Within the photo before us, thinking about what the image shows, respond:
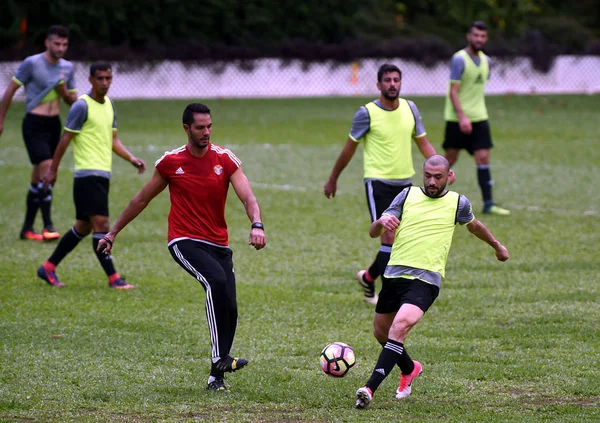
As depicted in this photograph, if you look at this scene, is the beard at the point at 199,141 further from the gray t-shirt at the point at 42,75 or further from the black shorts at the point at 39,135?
the black shorts at the point at 39,135

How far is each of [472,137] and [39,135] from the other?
5.83 meters

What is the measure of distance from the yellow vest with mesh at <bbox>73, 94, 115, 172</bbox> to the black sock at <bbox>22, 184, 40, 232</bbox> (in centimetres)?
267

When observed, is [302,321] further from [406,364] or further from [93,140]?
[93,140]

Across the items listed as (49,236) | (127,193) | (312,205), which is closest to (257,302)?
(49,236)

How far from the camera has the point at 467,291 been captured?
9.47m

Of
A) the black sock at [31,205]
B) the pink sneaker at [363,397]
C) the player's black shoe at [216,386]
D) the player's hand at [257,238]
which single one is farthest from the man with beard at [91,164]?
the pink sneaker at [363,397]

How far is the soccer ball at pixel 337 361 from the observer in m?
6.32

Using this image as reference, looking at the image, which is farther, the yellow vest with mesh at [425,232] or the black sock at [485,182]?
the black sock at [485,182]

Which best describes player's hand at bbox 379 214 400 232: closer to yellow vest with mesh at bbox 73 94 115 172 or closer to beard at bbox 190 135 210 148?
beard at bbox 190 135 210 148

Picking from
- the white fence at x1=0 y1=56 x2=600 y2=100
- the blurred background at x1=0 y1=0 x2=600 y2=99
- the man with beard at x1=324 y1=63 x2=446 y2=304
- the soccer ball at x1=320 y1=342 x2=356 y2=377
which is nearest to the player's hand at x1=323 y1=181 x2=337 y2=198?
the man with beard at x1=324 y1=63 x2=446 y2=304

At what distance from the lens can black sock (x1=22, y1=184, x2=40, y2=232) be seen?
1205 centimetres

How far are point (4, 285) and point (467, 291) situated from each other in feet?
15.0

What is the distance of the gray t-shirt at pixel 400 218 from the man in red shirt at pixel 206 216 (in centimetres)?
94

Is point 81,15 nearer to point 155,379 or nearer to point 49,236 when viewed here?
point 49,236
